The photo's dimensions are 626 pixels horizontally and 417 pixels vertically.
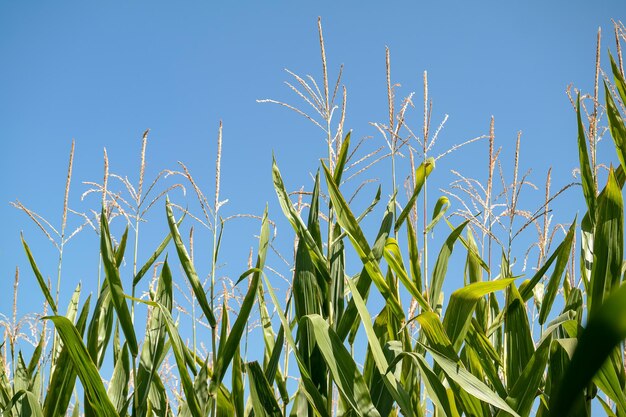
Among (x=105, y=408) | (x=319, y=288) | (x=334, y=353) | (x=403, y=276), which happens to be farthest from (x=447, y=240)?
(x=105, y=408)

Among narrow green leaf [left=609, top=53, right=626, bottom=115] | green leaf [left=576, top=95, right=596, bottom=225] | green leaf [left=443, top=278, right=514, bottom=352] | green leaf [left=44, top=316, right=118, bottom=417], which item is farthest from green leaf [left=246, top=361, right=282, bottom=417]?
narrow green leaf [left=609, top=53, right=626, bottom=115]

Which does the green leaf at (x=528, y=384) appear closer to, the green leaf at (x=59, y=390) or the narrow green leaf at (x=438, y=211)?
the narrow green leaf at (x=438, y=211)

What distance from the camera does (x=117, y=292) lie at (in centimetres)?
192

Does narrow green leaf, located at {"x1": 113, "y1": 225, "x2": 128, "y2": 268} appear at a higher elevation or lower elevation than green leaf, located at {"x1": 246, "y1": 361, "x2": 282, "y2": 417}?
higher

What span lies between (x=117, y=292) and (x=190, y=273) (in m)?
0.22

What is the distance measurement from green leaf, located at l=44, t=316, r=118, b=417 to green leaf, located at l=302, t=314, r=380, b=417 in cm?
64

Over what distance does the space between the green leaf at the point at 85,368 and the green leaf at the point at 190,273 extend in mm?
345

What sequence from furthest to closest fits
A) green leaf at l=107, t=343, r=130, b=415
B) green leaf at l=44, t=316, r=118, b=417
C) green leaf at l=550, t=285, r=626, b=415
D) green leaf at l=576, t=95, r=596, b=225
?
green leaf at l=107, t=343, r=130, b=415, green leaf at l=576, t=95, r=596, b=225, green leaf at l=44, t=316, r=118, b=417, green leaf at l=550, t=285, r=626, b=415

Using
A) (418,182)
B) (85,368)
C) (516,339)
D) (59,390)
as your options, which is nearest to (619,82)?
(418,182)

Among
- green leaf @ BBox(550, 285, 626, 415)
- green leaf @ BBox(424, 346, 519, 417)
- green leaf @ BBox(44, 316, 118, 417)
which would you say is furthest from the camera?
green leaf @ BBox(44, 316, 118, 417)

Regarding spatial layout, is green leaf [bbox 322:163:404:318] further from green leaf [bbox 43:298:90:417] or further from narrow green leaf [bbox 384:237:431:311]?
green leaf [bbox 43:298:90:417]

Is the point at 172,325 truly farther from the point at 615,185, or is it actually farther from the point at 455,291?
the point at 615,185

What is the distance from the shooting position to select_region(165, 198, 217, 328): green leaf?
6.31 feet

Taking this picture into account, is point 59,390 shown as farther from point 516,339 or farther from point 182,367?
point 516,339
